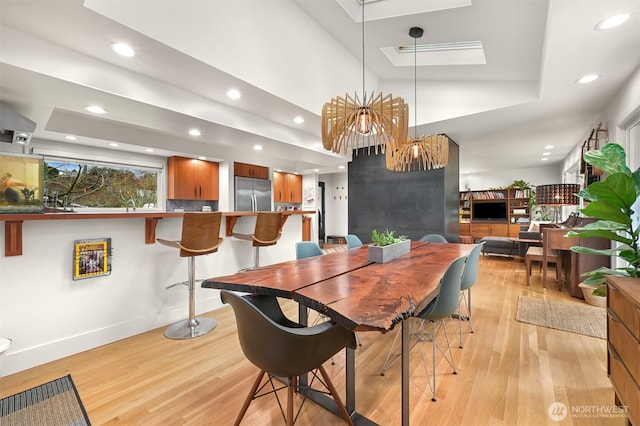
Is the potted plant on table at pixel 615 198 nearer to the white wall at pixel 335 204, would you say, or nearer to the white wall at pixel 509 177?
the white wall at pixel 335 204

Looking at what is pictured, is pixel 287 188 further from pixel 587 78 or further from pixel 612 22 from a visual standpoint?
pixel 612 22

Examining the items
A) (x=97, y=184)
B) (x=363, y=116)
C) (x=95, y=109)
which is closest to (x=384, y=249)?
→ (x=363, y=116)

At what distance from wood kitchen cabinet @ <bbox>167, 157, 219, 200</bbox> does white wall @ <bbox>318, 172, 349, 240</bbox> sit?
439 centimetres

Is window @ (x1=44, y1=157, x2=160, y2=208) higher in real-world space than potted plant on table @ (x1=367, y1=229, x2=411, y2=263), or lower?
higher

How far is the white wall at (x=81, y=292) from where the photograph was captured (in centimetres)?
209

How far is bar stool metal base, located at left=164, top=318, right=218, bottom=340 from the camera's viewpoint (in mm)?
2645

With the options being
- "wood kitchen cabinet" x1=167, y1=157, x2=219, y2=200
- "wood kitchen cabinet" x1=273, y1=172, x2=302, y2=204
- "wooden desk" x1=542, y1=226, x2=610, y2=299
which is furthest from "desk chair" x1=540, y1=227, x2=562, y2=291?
"wood kitchen cabinet" x1=167, y1=157, x2=219, y2=200

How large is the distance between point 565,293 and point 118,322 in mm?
5476

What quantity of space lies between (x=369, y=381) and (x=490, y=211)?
25.2ft

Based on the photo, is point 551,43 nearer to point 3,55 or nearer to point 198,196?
point 3,55

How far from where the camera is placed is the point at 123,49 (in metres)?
1.97

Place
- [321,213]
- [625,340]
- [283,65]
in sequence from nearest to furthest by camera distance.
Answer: [625,340], [283,65], [321,213]

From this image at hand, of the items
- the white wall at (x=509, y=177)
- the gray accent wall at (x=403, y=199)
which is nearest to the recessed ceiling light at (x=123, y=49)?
the gray accent wall at (x=403, y=199)

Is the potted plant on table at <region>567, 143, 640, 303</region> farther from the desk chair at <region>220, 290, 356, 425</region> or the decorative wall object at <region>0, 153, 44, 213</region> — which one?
the decorative wall object at <region>0, 153, 44, 213</region>
